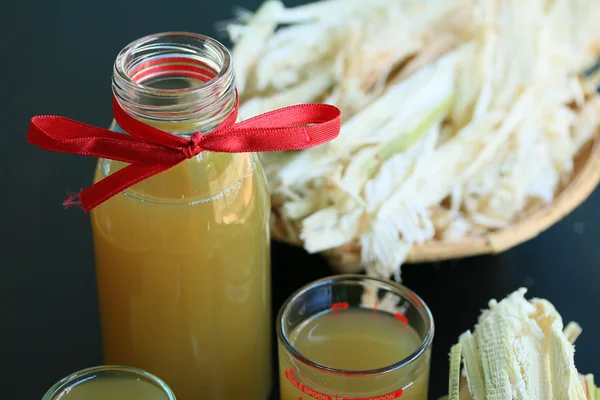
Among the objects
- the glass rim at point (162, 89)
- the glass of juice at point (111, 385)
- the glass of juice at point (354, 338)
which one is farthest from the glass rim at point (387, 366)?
the glass rim at point (162, 89)

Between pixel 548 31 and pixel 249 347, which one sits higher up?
pixel 548 31

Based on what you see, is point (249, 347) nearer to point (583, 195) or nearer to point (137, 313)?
point (137, 313)

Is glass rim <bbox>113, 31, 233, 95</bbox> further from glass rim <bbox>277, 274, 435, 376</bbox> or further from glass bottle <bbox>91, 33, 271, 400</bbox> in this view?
glass rim <bbox>277, 274, 435, 376</bbox>

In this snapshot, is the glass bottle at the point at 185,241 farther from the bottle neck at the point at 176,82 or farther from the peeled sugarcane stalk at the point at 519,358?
the peeled sugarcane stalk at the point at 519,358

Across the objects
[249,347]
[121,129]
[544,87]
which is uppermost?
[121,129]

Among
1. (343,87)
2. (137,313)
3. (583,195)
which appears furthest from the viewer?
(343,87)

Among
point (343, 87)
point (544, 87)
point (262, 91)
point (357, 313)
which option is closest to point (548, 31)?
point (544, 87)

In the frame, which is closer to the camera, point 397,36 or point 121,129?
point 121,129

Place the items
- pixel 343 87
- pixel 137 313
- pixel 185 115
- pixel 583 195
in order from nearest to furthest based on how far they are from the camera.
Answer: pixel 185 115, pixel 137 313, pixel 583 195, pixel 343 87
